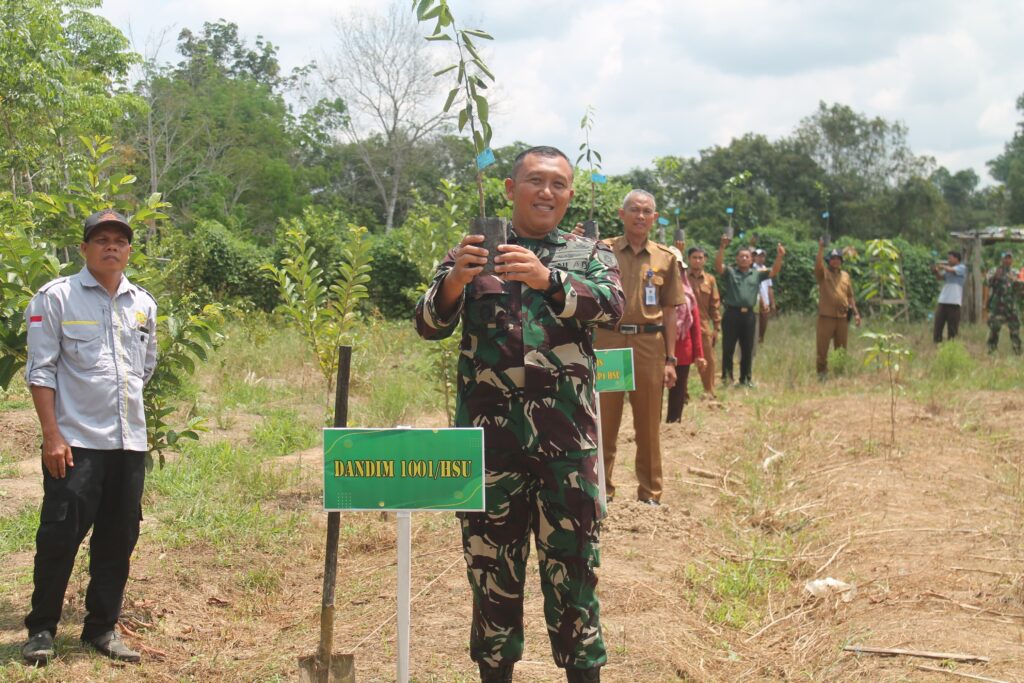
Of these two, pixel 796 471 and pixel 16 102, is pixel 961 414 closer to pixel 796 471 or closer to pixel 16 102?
pixel 796 471

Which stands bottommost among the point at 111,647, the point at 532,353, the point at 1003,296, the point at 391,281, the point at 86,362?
the point at 111,647

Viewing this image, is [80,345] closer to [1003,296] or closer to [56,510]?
[56,510]

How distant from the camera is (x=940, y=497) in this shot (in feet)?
23.3

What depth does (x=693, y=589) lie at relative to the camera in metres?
5.11

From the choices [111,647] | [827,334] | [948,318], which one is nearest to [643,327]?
[111,647]

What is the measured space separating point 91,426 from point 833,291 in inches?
437

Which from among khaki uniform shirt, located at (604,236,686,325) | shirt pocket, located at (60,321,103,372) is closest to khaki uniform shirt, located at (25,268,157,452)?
shirt pocket, located at (60,321,103,372)

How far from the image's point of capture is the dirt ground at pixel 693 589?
13.3 ft

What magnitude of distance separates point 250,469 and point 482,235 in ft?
15.0

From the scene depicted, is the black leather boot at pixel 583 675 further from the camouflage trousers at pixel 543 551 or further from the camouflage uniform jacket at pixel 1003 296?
the camouflage uniform jacket at pixel 1003 296

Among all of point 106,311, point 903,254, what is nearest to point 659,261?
point 106,311

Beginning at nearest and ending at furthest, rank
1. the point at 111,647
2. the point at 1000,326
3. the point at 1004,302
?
the point at 111,647
the point at 1004,302
the point at 1000,326

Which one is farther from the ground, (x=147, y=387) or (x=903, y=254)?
(x=903, y=254)

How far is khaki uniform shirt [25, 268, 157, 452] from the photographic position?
148 inches
